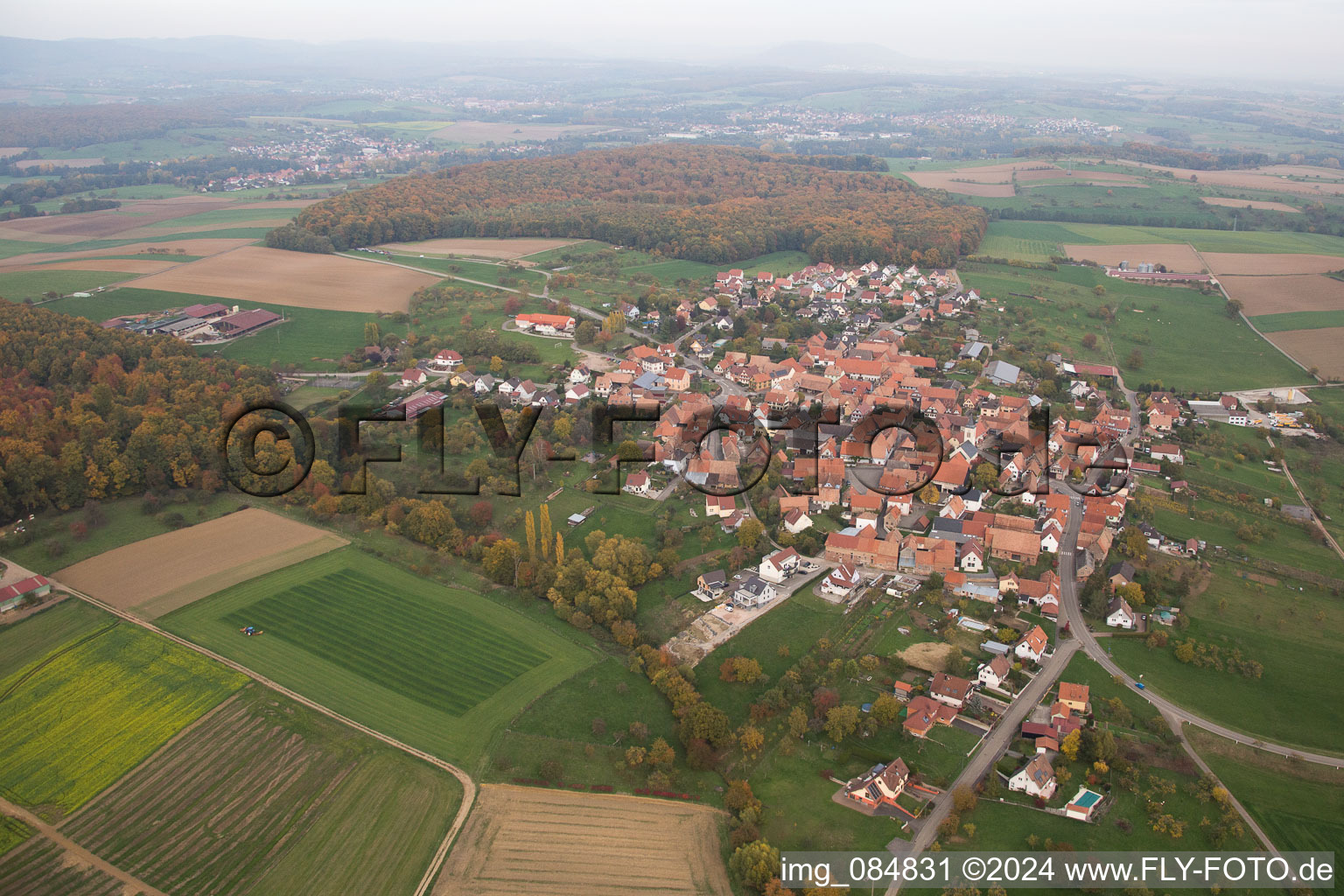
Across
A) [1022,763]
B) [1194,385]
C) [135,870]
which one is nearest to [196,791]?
[135,870]

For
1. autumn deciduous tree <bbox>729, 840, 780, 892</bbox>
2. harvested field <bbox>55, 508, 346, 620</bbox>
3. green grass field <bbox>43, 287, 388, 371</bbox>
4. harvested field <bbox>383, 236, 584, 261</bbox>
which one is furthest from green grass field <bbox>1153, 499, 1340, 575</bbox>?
harvested field <bbox>383, 236, 584, 261</bbox>

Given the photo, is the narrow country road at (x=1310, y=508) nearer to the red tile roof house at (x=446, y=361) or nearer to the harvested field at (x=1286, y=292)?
the harvested field at (x=1286, y=292)

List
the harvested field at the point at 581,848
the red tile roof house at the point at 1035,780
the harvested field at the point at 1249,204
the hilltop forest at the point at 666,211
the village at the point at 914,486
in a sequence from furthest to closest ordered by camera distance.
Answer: the harvested field at the point at 1249,204 < the hilltop forest at the point at 666,211 < the village at the point at 914,486 < the red tile roof house at the point at 1035,780 < the harvested field at the point at 581,848

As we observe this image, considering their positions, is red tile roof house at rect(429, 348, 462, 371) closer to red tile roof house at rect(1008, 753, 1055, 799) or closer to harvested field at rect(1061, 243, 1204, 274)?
red tile roof house at rect(1008, 753, 1055, 799)

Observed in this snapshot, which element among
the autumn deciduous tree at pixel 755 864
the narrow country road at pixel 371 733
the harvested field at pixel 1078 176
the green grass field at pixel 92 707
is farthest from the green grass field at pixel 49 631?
the harvested field at pixel 1078 176

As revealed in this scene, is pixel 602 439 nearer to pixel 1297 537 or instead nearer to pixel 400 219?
pixel 1297 537
